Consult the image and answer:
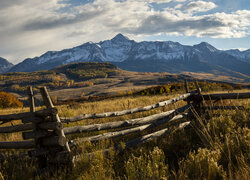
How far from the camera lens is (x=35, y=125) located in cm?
377

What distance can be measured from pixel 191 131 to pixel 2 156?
4.80 m

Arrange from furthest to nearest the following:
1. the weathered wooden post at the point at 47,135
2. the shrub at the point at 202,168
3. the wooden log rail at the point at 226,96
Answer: the wooden log rail at the point at 226,96 < the weathered wooden post at the point at 47,135 < the shrub at the point at 202,168

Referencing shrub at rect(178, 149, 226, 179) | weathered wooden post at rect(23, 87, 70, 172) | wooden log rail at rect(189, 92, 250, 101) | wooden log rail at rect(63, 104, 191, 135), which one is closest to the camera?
shrub at rect(178, 149, 226, 179)

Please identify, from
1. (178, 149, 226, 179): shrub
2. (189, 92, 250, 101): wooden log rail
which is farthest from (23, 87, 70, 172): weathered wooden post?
(189, 92, 250, 101): wooden log rail

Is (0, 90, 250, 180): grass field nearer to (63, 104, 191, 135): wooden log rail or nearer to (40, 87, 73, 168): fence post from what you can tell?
(40, 87, 73, 168): fence post

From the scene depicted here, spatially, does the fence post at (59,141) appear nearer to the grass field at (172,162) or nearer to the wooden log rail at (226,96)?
the grass field at (172,162)

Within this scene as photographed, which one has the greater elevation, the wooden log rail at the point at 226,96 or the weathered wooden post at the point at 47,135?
the wooden log rail at the point at 226,96

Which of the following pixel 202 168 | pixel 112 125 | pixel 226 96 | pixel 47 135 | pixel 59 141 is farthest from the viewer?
pixel 226 96

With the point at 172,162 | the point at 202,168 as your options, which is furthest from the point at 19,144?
the point at 202,168

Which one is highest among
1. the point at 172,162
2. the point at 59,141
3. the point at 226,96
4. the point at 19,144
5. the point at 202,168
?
the point at 226,96

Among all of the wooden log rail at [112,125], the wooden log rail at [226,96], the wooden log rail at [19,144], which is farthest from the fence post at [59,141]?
the wooden log rail at [226,96]

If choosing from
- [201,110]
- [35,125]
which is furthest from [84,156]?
[201,110]

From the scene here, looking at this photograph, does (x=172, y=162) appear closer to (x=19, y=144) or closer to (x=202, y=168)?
(x=202, y=168)

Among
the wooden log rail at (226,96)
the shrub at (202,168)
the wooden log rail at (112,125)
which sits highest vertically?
the wooden log rail at (226,96)
